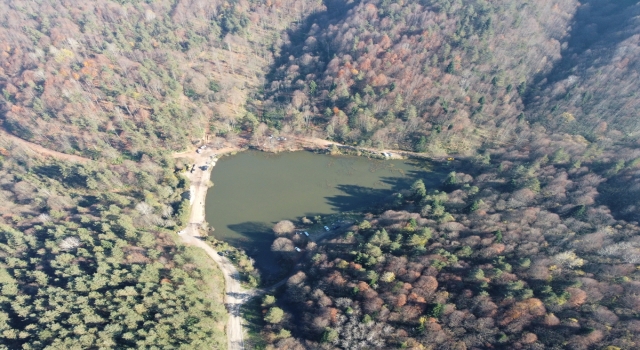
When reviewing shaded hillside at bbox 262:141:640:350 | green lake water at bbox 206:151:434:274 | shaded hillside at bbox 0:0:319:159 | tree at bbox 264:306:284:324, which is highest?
shaded hillside at bbox 0:0:319:159

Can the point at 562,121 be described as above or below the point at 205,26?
below

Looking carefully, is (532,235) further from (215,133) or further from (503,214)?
(215,133)

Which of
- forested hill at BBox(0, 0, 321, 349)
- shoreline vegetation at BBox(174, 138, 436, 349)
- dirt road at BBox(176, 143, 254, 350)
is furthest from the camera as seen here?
shoreline vegetation at BBox(174, 138, 436, 349)

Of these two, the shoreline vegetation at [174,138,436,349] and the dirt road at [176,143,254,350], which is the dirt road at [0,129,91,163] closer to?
the dirt road at [176,143,254,350]

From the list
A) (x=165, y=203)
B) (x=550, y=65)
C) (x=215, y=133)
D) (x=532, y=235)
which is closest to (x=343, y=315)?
(x=532, y=235)

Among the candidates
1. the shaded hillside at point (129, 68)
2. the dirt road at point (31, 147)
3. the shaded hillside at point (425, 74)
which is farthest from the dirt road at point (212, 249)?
the dirt road at point (31, 147)

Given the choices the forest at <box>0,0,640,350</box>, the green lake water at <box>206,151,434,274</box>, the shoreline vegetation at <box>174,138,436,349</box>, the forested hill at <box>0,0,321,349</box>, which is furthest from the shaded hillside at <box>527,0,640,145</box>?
the forested hill at <box>0,0,321,349</box>

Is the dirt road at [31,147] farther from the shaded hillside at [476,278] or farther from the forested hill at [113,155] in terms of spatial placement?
the shaded hillside at [476,278]
